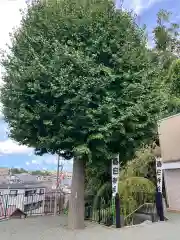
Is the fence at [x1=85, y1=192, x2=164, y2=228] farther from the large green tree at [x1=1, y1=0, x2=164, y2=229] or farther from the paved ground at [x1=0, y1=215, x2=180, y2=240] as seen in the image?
the large green tree at [x1=1, y1=0, x2=164, y2=229]

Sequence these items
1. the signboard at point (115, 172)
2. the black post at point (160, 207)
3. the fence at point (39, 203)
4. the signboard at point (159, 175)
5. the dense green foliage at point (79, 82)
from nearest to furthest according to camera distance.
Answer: the dense green foliage at point (79, 82) < the signboard at point (115, 172) < the black post at point (160, 207) < the signboard at point (159, 175) < the fence at point (39, 203)

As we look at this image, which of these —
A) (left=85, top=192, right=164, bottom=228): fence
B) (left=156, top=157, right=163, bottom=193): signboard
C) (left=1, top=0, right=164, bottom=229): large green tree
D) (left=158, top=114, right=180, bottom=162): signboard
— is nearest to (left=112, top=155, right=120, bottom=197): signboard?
(left=85, top=192, right=164, bottom=228): fence

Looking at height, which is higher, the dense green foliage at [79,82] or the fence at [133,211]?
the dense green foliage at [79,82]

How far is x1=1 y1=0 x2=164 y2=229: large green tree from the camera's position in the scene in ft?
27.7

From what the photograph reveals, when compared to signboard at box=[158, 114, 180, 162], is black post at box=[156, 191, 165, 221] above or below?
below

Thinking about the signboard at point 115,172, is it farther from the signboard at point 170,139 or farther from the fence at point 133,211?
the signboard at point 170,139

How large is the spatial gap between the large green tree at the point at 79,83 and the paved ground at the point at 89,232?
2.19 feet

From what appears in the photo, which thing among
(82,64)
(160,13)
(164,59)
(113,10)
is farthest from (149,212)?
(160,13)

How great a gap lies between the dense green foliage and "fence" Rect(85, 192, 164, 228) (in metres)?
2.83

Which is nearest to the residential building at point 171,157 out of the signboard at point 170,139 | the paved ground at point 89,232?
the signboard at point 170,139

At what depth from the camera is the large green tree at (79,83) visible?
332 inches

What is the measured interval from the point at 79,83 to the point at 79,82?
3 centimetres

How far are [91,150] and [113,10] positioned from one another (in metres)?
4.84

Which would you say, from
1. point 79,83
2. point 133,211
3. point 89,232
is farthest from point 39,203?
point 79,83
